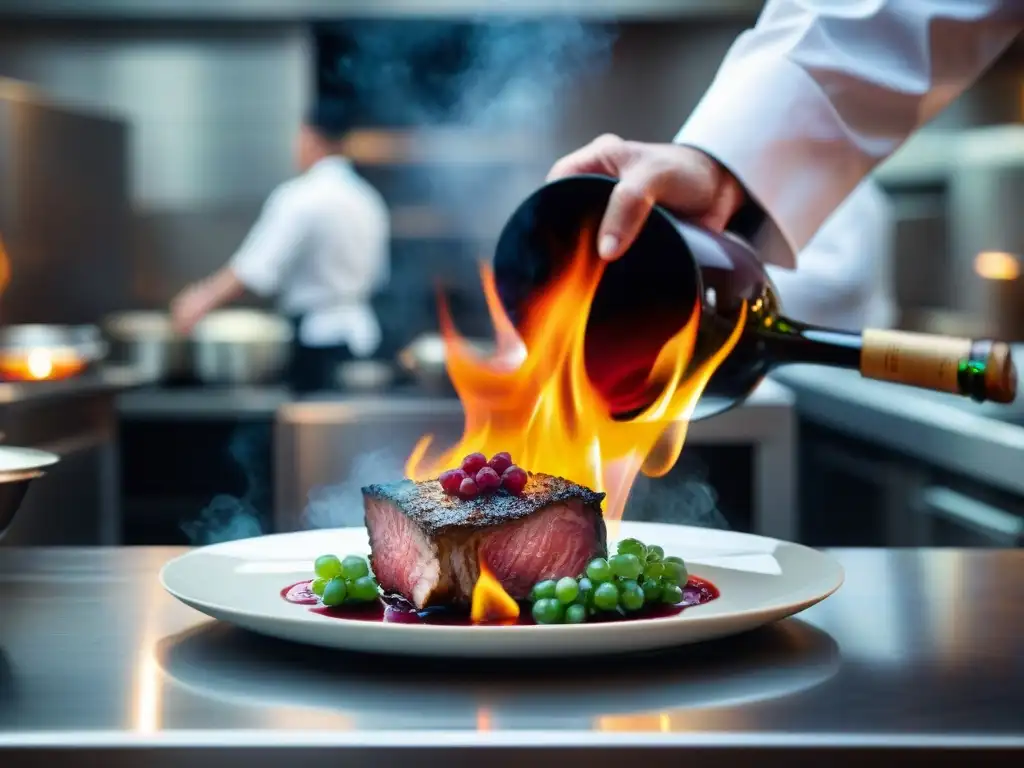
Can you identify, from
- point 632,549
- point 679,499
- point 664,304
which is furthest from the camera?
point 679,499

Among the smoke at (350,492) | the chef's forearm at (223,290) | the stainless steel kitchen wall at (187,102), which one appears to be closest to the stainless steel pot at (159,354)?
the chef's forearm at (223,290)

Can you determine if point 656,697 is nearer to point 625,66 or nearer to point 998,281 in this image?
point 998,281

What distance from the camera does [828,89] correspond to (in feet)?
4.60

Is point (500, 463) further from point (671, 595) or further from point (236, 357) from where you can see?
point (236, 357)

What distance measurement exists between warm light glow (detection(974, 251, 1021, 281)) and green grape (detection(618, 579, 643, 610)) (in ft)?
13.7

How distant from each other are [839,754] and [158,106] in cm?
618

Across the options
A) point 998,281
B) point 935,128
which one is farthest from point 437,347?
point 935,128

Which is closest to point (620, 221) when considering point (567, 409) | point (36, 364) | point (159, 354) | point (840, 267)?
point (567, 409)

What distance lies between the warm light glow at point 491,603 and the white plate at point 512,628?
12 cm

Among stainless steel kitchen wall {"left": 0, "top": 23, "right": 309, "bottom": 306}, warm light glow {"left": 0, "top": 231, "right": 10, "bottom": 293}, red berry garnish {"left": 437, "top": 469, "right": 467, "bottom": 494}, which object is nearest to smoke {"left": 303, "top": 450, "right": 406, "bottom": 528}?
warm light glow {"left": 0, "top": 231, "right": 10, "bottom": 293}

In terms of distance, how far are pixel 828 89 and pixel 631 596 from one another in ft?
2.41

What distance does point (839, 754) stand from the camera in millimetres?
657

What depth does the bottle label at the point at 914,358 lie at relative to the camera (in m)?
0.91

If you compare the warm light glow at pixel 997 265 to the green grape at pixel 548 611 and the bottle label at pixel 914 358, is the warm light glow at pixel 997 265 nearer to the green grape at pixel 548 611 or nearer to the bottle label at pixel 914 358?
the bottle label at pixel 914 358
